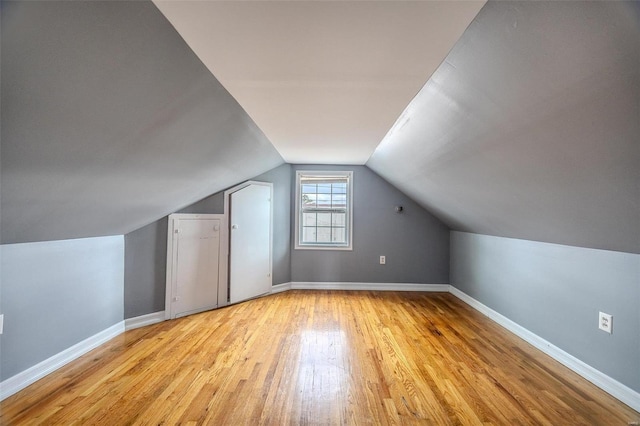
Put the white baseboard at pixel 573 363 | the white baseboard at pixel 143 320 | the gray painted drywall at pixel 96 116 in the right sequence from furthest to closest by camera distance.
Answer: the white baseboard at pixel 143 320, the white baseboard at pixel 573 363, the gray painted drywall at pixel 96 116

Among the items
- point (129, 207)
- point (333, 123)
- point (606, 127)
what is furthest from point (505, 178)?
point (129, 207)

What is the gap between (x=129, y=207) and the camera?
8.25 feet

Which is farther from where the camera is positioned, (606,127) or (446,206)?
(446,206)

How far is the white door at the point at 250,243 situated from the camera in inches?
154

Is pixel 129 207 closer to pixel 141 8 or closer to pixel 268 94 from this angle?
pixel 268 94

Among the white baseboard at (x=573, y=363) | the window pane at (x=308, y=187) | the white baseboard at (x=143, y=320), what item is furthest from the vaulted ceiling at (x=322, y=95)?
the window pane at (x=308, y=187)

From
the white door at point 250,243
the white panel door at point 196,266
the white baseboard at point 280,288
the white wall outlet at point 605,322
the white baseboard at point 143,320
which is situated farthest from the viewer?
the white baseboard at point 280,288

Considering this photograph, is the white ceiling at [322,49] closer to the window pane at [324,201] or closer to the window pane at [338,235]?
the window pane at [324,201]

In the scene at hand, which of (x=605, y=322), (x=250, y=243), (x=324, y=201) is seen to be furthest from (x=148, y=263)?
(x=605, y=322)

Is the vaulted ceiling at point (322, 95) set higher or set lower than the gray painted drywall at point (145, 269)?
higher

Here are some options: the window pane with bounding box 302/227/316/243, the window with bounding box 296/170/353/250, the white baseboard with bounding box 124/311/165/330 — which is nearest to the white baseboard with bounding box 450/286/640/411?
the window with bounding box 296/170/353/250

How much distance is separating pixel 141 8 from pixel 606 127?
6.09 feet

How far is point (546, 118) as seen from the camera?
142cm

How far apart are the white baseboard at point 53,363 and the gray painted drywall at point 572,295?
3811 millimetres
